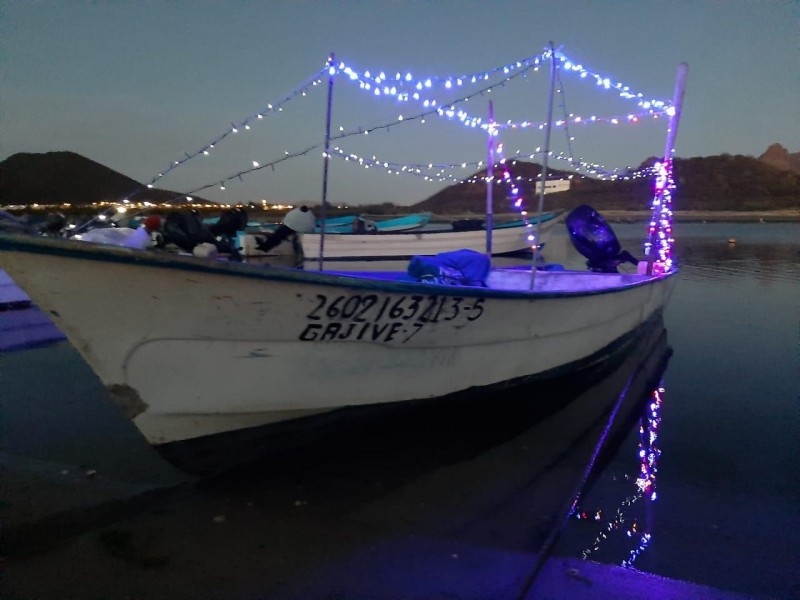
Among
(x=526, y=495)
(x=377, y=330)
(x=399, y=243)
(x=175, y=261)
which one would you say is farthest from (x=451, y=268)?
(x=399, y=243)

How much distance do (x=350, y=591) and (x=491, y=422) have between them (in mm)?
2378

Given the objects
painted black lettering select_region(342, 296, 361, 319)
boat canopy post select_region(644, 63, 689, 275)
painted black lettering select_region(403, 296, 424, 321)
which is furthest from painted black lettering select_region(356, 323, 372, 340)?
boat canopy post select_region(644, 63, 689, 275)

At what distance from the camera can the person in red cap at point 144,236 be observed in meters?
3.20

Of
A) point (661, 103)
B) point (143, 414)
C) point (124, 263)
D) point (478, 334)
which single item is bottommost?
point (143, 414)

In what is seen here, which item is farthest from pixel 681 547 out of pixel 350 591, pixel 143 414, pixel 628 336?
pixel 628 336

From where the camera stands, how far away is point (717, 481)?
3.52m

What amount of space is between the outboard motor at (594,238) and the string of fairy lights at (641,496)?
11.8 ft

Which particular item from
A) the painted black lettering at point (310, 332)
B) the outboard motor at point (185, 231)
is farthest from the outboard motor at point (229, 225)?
the painted black lettering at point (310, 332)

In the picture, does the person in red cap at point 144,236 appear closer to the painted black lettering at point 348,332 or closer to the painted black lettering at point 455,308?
the painted black lettering at point 348,332

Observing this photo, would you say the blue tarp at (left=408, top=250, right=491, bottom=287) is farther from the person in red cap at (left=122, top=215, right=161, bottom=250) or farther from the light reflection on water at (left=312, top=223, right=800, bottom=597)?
the person in red cap at (left=122, top=215, right=161, bottom=250)

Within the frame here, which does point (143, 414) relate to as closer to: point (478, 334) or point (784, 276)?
point (478, 334)

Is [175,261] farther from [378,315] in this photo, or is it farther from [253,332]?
[378,315]

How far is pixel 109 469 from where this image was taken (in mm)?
3414

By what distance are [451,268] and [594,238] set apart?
3.63m
